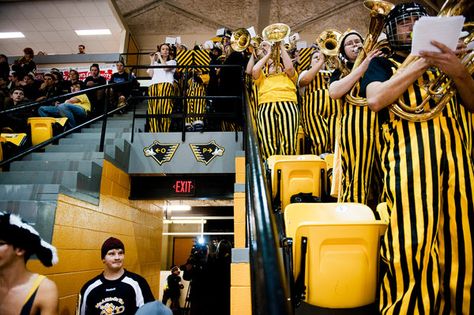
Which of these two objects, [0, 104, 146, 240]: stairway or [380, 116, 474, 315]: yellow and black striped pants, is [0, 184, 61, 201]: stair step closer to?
[0, 104, 146, 240]: stairway

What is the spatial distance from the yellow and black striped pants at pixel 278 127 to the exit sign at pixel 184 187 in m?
1.83

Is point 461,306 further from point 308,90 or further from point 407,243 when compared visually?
point 308,90

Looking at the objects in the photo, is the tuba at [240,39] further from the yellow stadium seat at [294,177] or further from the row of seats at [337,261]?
the row of seats at [337,261]

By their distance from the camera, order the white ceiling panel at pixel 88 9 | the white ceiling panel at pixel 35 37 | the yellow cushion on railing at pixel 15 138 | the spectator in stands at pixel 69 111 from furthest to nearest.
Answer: the white ceiling panel at pixel 35 37 < the white ceiling panel at pixel 88 9 < the spectator in stands at pixel 69 111 < the yellow cushion on railing at pixel 15 138

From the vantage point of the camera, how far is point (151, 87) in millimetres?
6129

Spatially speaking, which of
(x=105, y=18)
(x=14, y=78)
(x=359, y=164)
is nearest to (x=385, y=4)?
(x=359, y=164)

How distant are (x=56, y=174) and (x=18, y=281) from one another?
2026 mm

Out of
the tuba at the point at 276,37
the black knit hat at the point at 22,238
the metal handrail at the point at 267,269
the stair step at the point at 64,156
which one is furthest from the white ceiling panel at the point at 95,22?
the metal handrail at the point at 267,269

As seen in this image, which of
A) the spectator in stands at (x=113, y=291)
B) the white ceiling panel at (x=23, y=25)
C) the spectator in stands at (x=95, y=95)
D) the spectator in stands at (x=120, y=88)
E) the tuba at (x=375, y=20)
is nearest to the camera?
the tuba at (x=375, y=20)

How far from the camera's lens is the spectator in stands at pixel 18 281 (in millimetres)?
1896

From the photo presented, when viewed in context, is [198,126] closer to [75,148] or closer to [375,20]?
[75,148]

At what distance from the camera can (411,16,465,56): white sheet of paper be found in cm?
126

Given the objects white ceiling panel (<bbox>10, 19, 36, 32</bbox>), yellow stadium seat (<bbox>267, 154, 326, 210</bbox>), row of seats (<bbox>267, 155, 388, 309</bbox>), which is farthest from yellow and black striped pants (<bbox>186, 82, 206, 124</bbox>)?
white ceiling panel (<bbox>10, 19, 36, 32</bbox>)

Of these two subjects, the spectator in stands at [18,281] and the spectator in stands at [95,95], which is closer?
the spectator in stands at [18,281]
